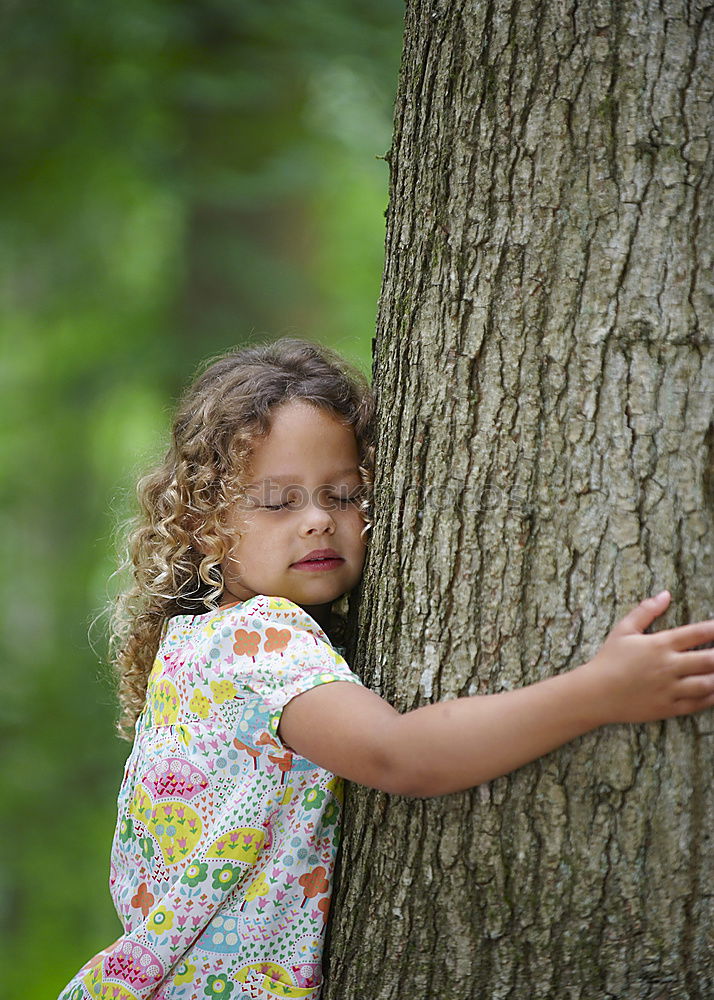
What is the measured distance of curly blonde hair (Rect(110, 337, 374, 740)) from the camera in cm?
200

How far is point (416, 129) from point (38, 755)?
483 cm

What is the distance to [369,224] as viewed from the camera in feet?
27.9

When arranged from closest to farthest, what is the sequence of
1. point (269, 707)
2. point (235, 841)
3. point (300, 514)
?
point (269, 707)
point (235, 841)
point (300, 514)

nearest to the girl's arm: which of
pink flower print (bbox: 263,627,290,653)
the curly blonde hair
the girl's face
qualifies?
pink flower print (bbox: 263,627,290,653)

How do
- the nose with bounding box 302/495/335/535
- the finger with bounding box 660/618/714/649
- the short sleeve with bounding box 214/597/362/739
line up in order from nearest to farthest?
the finger with bounding box 660/618/714/649
the short sleeve with bounding box 214/597/362/739
the nose with bounding box 302/495/335/535

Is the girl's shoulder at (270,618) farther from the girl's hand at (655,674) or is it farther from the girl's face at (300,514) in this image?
the girl's hand at (655,674)

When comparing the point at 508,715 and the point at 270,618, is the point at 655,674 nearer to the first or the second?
the point at 508,715

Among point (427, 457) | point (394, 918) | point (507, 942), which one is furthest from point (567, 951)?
point (427, 457)

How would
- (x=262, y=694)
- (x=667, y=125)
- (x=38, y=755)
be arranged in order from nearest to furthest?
(x=667, y=125)
(x=262, y=694)
(x=38, y=755)

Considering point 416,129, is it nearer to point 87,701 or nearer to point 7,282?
point 87,701

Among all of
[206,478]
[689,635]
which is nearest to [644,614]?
[689,635]

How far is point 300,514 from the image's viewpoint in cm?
190

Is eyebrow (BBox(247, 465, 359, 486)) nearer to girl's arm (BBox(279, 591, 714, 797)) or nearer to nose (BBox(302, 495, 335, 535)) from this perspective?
nose (BBox(302, 495, 335, 535))

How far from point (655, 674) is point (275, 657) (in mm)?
658
